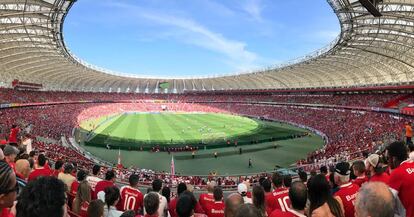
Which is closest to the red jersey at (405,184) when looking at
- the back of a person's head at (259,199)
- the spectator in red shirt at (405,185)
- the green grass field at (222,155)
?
the spectator in red shirt at (405,185)

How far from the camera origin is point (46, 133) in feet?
127

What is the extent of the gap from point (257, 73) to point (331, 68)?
17.6m

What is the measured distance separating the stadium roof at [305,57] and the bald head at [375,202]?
24.0m

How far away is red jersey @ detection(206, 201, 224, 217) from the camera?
6.22m

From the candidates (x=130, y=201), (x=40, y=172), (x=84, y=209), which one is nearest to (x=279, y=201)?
(x=130, y=201)

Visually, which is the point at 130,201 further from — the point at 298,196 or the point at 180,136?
the point at 180,136

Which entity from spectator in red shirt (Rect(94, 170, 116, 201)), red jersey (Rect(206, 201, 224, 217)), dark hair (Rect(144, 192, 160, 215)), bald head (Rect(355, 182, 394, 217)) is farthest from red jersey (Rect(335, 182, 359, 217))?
spectator in red shirt (Rect(94, 170, 116, 201))

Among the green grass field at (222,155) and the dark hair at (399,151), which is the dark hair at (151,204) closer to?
the dark hair at (399,151)

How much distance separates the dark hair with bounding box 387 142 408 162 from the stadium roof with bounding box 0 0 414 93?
2167 cm

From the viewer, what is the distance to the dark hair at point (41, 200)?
2.83 metres

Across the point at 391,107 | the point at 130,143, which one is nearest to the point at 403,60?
the point at 391,107

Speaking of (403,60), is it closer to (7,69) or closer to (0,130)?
(0,130)

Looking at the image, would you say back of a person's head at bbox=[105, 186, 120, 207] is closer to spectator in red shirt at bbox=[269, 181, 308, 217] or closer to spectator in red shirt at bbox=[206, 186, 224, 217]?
spectator in red shirt at bbox=[206, 186, 224, 217]

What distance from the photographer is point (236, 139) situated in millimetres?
43500
